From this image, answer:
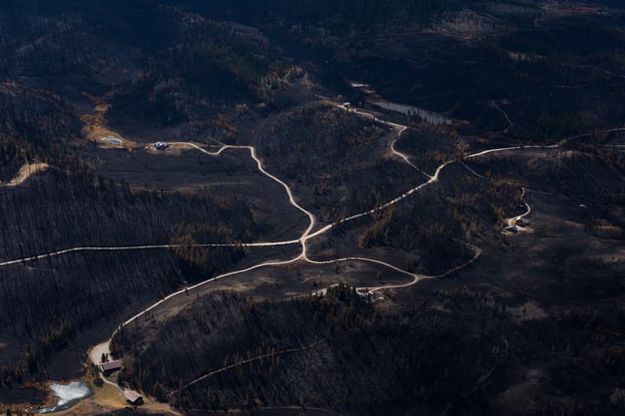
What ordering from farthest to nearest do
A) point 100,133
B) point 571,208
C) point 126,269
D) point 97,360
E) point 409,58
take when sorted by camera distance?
point 409,58 < point 100,133 < point 571,208 < point 126,269 < point 97,360

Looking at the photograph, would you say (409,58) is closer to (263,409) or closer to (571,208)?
(571,208)

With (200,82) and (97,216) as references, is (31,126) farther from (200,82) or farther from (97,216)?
(200,82)

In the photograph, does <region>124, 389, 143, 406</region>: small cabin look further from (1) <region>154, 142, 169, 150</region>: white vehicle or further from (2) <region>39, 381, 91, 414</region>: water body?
(1) <region>154, 142, 169, 150</region>: white vehicle

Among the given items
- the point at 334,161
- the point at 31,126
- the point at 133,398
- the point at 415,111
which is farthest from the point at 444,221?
the point at 31,126

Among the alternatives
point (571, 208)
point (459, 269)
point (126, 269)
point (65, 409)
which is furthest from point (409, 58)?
point (65, 409)

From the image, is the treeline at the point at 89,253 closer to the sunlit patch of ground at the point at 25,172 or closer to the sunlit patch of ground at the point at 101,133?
the sunlit patch of ground at the point at 25,172

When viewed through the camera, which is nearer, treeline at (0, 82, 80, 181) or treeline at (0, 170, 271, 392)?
treeline at (0, 170, 271, 392)

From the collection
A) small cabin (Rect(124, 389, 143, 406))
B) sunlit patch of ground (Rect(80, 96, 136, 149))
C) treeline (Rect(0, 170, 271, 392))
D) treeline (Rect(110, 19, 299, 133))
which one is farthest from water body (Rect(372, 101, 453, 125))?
small cabin (Rect(124, 389, 143, 406))
